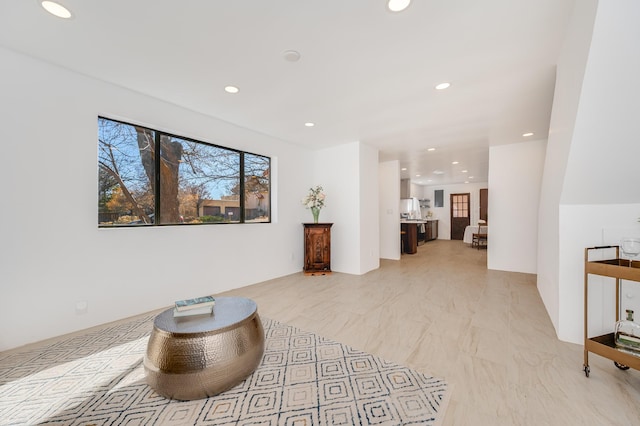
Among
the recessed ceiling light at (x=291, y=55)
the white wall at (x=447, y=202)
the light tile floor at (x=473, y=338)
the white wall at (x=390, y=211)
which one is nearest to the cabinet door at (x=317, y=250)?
the light tile floor at (x=473, y=338)

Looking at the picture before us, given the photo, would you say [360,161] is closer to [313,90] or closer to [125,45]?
[313,90]

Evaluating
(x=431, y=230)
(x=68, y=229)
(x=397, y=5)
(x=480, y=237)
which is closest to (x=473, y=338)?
(x=397, y=5)

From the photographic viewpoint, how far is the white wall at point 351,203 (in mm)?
4902

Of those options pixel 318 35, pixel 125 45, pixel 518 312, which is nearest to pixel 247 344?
pixel 318 35

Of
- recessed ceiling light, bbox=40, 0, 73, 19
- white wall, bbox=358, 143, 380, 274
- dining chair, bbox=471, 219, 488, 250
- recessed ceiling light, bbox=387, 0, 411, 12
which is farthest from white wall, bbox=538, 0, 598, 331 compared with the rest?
dining chair, bbox=471, 219, 488, 250

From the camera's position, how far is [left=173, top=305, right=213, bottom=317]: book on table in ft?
5.94

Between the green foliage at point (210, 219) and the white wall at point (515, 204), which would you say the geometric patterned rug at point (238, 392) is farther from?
the white wall at point (515, 204)

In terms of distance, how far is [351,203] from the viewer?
4.96 meters

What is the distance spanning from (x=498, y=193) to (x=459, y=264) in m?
1.76

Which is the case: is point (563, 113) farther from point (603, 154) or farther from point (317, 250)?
point (317, 250)

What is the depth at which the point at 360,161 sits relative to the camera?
4.91 meters

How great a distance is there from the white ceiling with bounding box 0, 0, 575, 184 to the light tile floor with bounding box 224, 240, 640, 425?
8.40 ft

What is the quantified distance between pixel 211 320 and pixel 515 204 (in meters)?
5.78

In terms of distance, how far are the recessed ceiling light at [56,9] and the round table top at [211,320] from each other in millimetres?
2263
